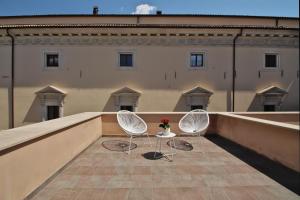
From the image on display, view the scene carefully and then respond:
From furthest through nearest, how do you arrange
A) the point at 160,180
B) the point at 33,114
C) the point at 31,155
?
the point at 33,114
the point at 160,180
the point at 31,155

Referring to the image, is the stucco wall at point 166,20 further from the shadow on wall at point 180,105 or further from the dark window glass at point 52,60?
the shadow on wall at point 180,105

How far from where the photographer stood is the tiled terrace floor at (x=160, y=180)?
3195 mm

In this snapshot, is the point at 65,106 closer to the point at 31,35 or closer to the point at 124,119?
the point at 31,35

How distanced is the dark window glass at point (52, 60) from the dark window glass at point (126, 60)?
146 inches

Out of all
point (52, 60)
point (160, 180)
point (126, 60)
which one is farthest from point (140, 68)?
point (160, 180)

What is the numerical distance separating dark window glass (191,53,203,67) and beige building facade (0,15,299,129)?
2 cm

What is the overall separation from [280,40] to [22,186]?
48.3 ft

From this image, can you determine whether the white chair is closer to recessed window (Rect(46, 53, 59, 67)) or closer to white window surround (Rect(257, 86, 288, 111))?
recessed window (Rect(46, 53, 59, 67))

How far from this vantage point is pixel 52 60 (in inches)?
528

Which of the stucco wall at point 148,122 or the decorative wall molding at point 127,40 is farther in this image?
the decorative wall molding at point 127,40

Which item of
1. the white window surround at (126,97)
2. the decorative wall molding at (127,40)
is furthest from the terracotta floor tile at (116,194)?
the decorative wall molding at (127,40)

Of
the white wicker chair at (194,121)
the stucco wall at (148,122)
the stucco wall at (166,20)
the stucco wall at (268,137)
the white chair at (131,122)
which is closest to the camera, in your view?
the stucco wall at (268,137)

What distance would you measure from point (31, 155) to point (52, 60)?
11388 mm

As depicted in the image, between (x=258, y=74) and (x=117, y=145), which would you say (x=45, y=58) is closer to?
(x=117, y=145)
